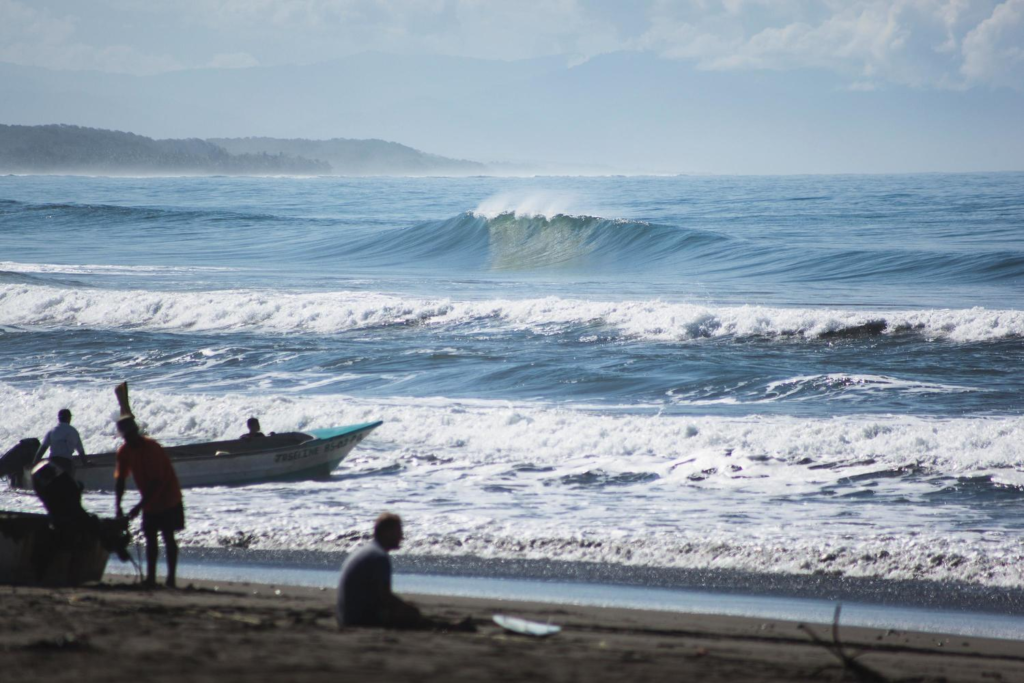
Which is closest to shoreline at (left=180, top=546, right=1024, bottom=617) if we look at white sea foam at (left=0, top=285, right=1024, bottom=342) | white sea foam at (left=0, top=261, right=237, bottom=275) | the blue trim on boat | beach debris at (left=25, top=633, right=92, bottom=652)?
the blue trim on boat

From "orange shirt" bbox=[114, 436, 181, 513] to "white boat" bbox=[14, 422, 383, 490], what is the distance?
13.6ft

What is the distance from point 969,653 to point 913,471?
5271 millimetres

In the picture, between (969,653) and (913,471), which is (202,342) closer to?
(913,471)

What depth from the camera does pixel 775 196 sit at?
65.8m

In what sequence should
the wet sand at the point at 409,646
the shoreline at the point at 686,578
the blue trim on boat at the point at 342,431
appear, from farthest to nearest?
the blue trim on boat at the point at 342,431 < the shoreline at the point at 686,578 < the wet sand at the point at 409,646

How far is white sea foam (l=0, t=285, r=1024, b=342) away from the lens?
67.7ft

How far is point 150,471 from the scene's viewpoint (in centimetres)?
702

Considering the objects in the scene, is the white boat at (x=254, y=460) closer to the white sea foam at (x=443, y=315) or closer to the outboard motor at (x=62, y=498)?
the outboard motor at (x=62, y=498)

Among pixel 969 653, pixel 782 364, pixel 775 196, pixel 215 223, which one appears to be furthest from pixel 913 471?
pixel 775 196

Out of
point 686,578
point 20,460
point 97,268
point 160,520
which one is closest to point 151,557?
point 160,520

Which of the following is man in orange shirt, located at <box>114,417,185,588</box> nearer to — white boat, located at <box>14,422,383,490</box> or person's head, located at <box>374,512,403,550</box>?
person's head, located at <box>374,512,403,550</box>

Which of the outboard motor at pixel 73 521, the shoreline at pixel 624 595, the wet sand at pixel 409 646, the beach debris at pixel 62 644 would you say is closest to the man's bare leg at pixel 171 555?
the wet sand at pixel 409 646

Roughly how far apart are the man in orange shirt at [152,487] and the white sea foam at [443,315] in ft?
49.8

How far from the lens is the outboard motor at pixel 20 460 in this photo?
1128 centimetres
